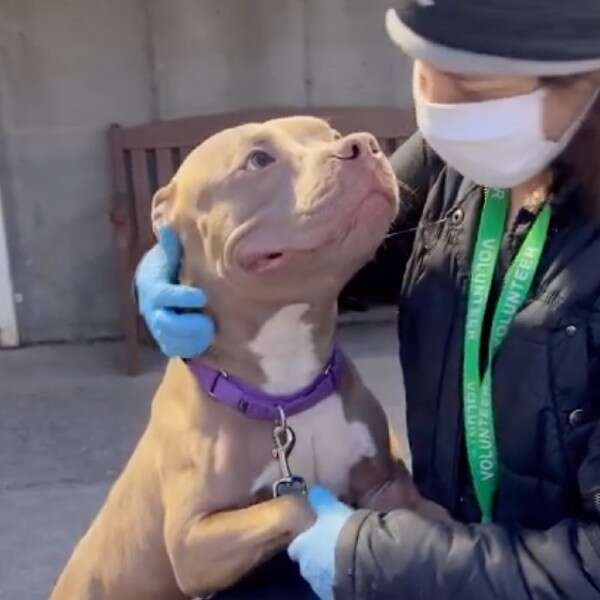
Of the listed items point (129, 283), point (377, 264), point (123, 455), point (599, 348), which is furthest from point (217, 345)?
point (129, 283)

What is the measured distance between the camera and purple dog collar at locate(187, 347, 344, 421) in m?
2.31

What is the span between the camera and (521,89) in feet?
6.52

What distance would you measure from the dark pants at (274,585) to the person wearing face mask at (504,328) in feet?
0.62

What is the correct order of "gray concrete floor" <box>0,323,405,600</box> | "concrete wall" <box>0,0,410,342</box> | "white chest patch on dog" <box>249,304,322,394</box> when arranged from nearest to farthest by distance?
1. "white chest patch on dog" <box>249,304,322,394</box>
2. "gray concrete floor" <box>0,323,405,600</box>
3. "concrete wall" <box>0,0,410,342</box>

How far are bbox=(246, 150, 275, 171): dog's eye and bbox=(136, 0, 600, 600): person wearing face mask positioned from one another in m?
0.27

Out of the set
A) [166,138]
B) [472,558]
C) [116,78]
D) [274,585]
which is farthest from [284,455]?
[116,78]

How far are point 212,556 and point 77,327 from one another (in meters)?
3.66

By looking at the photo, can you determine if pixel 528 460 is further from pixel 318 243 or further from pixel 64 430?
pixel 64 430

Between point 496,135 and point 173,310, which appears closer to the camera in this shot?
point 496,135

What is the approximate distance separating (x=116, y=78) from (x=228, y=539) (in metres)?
3.56

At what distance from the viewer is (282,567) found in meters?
2.34

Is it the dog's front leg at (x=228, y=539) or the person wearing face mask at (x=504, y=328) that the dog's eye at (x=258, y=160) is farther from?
the dog's front leg at (x=228, y=539)

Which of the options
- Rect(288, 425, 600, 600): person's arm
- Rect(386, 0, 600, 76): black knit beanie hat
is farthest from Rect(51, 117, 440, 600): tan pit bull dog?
Rect(386, 0, 600, 76): black knit beanie hat

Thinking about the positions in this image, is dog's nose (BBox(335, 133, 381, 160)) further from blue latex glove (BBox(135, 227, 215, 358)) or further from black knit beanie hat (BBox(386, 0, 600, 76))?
blue latex glove (BBox(135, 227, 215, 358))
